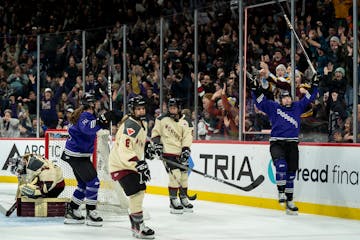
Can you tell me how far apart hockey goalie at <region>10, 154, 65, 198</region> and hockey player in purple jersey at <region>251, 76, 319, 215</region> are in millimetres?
2560

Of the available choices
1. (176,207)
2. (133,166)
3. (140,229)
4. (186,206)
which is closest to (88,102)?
(133,166)

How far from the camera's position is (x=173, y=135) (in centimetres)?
973

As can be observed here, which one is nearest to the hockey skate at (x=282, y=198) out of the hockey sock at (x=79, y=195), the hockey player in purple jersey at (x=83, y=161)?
the hockey player in purple jersey at (x=83, y=161)

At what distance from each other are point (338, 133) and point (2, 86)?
8.44 m

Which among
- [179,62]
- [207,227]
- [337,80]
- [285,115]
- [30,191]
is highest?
[179,62]

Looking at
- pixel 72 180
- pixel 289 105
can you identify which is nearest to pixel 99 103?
pixel 72 180

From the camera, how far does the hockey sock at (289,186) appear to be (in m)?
9.47

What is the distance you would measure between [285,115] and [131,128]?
3071mm

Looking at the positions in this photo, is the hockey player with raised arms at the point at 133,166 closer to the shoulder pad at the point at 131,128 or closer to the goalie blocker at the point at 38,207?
the shoulder pad at the point at 131,128

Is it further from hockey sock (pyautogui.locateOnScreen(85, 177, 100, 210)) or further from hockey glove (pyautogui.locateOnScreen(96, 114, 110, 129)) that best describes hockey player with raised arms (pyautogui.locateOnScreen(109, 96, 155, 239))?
hockey sock (pyautogui.locateOnScreen(85, 177, 100, 210))

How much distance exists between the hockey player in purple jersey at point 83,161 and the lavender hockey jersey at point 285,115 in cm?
247

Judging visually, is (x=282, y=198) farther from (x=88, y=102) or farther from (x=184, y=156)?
(x=88, y=102)

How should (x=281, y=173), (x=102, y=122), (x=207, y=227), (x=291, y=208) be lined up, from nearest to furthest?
→ 1. (x=102, y=122)
2. (x=207, y=227)
3. (x=291, y=208)
4. (x=281, y=173)

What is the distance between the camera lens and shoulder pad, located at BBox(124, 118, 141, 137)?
7152 mm
